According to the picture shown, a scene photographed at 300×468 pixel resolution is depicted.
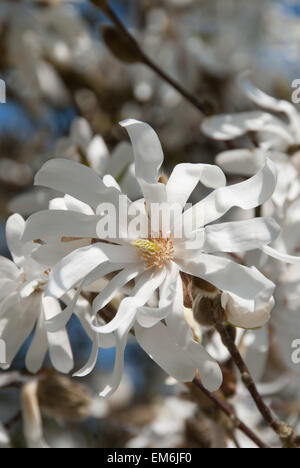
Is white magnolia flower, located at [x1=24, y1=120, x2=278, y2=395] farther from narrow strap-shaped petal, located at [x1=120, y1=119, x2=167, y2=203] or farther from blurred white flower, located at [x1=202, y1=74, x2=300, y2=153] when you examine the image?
blurred white flower, located at [x1=202, y1=74, x2=300, y2=153]

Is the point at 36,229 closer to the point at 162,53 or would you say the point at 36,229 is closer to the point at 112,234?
the point at 112,234

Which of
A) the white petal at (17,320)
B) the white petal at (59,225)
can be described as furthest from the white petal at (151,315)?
the white petal at (17,320)

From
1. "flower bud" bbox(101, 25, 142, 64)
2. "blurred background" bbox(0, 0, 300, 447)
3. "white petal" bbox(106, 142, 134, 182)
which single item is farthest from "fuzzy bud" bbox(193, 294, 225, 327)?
"blurred background" bbox(0, 0, 300, 447)

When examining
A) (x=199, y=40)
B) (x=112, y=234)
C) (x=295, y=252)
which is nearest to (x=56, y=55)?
(x=199, y=40)
